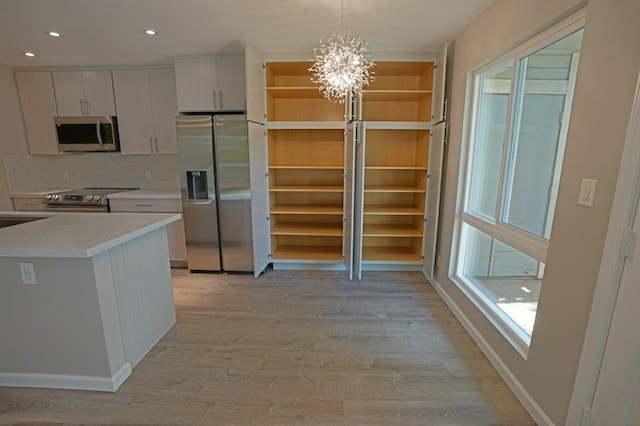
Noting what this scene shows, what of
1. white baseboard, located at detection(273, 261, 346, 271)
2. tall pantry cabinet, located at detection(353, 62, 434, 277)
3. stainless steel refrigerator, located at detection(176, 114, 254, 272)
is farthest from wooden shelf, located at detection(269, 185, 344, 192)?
A: white baseboard, located at detection(273, 261, 346, 271)

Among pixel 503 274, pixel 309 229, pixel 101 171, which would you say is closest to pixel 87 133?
pixel 101 171

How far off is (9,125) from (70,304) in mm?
3364

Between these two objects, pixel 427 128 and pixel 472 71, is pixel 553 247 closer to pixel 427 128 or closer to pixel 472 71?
pixel 472 71

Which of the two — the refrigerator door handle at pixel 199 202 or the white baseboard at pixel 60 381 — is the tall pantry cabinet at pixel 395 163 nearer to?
the refrigerator door handle at pixel 199 202

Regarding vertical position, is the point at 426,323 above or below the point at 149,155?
below

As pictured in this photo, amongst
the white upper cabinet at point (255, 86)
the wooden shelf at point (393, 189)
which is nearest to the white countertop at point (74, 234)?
the white upper cabinet at point (255, 86)

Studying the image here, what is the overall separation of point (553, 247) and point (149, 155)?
14.2 ft

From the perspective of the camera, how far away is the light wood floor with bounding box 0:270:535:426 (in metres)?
1.63

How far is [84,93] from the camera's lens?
3619 millimetres

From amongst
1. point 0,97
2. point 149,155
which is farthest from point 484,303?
point 0,97

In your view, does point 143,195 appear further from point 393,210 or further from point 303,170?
point 393,210

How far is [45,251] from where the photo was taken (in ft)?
4.95

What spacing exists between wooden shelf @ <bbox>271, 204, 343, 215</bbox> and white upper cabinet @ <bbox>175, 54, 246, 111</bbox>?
1.21m

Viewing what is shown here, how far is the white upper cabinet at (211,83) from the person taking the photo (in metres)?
3.21
